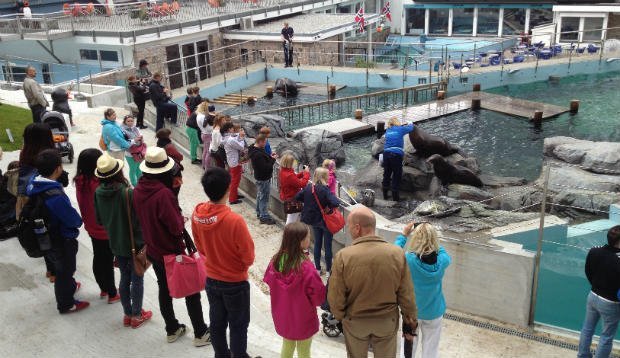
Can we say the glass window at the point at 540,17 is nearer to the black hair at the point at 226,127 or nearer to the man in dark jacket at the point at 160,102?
the man in dark jacket at the point at 160,102

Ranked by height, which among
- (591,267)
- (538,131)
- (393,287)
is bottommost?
(538,131)

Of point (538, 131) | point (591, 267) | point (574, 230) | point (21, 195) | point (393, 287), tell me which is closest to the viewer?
point (393, 287)

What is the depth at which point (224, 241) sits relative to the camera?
4.90m

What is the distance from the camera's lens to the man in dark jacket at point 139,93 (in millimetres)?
13711

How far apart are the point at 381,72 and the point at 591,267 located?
20404mm

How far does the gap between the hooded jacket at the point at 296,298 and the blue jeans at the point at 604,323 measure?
2.82 metres

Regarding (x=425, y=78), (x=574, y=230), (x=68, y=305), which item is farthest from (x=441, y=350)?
(x=425, y=78)

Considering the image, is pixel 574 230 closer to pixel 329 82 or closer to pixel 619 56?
pixel 329 82

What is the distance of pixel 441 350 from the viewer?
6570 mm

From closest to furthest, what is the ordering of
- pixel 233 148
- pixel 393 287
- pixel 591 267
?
1. pixel 393 287
2. pixel 591 267
3. pixel 233 148

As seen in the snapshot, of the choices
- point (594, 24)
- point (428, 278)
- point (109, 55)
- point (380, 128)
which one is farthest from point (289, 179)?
point (594, 24)

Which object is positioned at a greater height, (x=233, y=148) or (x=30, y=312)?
(x=233, y=148)

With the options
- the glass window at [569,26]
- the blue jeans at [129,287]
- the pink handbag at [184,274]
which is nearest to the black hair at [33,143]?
the blue jeans at [129,287]

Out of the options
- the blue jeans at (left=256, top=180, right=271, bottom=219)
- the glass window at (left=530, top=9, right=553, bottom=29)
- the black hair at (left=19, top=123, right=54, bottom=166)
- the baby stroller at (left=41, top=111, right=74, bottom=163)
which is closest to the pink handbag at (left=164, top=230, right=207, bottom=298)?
the black hair at (left=19, top=123, right=54, bottom=166)
